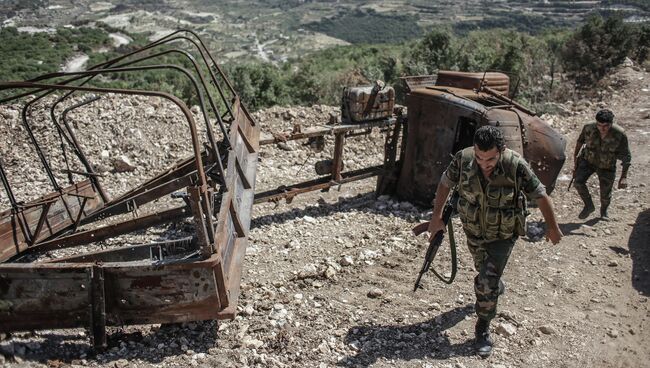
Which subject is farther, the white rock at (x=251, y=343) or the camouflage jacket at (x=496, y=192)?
the white rock at (x=251, y=343)

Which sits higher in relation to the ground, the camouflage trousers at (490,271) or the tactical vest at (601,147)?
the tactical vest at (601,147)

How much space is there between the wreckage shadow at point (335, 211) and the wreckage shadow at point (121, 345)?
2152 mm

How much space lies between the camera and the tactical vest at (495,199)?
324 cm

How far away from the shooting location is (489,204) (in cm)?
332

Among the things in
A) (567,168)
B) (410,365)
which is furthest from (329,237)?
(567,168)

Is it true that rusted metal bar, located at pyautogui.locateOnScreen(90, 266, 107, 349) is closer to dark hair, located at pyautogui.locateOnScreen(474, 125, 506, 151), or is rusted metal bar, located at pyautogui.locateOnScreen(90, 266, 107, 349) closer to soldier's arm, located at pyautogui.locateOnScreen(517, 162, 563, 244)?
dark hair, located at pyautogui.locateOnScreen(474, 125, 506, 151)

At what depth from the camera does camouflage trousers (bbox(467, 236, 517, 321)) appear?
11.2 ft

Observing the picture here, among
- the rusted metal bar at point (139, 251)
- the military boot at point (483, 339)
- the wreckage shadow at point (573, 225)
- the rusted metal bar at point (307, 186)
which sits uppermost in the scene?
the rusted metal bar at point (139, 251)

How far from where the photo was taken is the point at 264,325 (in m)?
3.77

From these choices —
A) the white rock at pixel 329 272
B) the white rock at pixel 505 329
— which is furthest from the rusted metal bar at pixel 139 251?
the white rock at pixel 505 329

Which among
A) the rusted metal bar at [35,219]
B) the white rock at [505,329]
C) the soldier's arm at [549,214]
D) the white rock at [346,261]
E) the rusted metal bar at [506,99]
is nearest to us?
the soldier's arm at [549,214]

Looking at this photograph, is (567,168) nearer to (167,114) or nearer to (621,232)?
(621,232)

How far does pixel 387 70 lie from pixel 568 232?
13.7 m

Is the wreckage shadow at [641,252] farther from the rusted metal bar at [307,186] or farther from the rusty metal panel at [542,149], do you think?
the rusted metal bar at [307,186]
